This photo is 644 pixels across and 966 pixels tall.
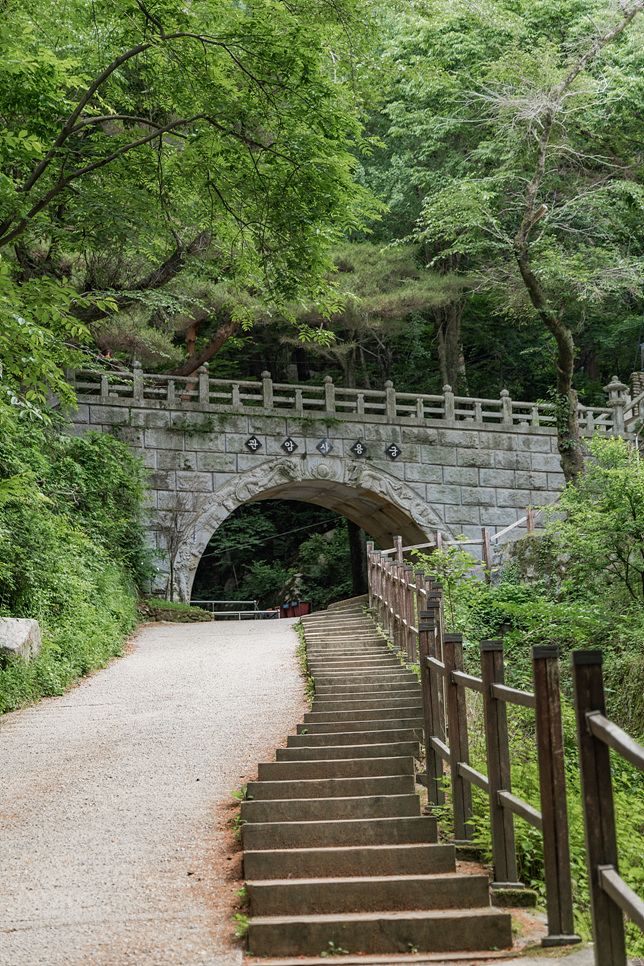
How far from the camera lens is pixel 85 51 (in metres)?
8.73

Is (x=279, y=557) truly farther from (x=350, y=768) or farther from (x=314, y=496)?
(x=350, y=768)

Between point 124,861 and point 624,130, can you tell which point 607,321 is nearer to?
point 624,130

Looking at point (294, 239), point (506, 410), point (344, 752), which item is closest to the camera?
point (344, 752)

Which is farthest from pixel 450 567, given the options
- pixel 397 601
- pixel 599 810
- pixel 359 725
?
pixel 599 810

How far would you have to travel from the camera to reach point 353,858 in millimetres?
3510

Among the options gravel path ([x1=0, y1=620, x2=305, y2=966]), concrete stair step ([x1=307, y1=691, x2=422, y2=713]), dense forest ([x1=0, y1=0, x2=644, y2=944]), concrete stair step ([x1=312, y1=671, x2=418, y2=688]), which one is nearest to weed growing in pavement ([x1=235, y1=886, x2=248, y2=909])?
gravel path ([x1=0, y1=620, x2=305, y2=966])

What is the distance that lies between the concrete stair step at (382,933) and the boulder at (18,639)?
6.18 m

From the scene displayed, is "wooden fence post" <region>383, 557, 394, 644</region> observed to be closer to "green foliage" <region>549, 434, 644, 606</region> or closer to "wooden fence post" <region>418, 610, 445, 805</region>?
"green foliage" <region>549, 434, 644, 606</region>

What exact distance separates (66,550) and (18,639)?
371 cm

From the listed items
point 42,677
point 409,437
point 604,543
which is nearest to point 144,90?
point 42,677

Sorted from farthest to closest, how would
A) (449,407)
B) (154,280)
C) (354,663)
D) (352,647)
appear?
(449,407), (154,280), (352,647), (354,663)

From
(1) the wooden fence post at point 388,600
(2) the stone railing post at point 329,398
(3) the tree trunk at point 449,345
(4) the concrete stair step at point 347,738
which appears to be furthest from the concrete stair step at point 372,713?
(3) the tree trunk at point 449,345

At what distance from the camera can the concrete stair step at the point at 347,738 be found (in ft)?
17.6

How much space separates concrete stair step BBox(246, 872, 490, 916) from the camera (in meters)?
3.20
